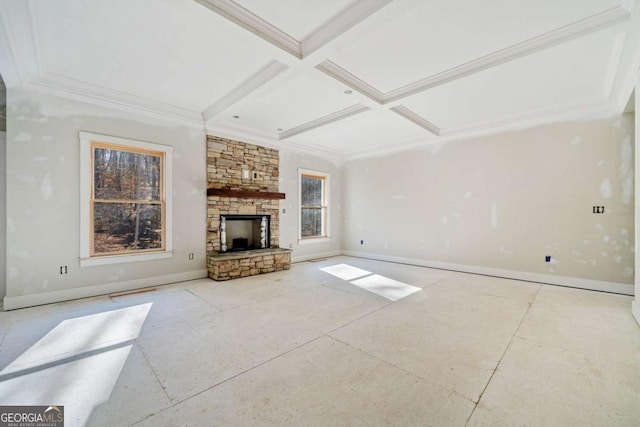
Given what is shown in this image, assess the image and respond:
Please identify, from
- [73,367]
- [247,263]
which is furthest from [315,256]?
[73,367]

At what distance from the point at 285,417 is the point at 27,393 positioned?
1.79 meters

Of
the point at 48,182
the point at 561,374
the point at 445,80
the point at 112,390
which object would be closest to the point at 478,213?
the point at 445,80

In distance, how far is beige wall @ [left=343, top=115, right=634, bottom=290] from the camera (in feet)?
13.7

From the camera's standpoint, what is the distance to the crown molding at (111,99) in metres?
3.65

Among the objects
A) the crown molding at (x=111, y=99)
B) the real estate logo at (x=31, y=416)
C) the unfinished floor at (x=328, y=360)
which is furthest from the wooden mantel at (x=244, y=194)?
the real estate logo at (x=31, y=416)

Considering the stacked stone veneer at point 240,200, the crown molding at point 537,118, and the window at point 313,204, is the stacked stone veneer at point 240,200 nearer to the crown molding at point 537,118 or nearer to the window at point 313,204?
the window at point 313,204

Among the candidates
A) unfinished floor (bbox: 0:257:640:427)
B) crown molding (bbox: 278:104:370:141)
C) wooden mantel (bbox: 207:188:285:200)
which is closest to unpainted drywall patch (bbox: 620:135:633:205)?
unfinished floor (bbox: 0:257:640:427)

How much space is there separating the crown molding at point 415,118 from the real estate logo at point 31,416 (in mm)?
4955

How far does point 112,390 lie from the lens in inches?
73.8

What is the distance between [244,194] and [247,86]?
2.41 metres

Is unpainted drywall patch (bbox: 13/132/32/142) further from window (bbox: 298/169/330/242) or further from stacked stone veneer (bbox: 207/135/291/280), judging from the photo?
window (bbox: 298/169/330/242)

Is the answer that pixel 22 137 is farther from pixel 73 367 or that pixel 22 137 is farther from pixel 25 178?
pixel 73 367

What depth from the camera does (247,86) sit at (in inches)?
148

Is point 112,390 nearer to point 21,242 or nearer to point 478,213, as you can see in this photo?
point 21,242
